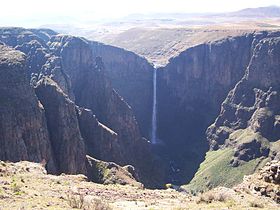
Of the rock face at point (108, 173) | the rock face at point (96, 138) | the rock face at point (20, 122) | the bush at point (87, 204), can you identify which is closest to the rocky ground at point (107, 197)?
the bush at point (87, 204)

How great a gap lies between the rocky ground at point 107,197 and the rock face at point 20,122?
7169cm

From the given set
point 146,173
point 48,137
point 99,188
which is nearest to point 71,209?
point 99,188

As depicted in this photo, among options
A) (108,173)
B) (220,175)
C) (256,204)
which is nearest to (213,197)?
(256,204)

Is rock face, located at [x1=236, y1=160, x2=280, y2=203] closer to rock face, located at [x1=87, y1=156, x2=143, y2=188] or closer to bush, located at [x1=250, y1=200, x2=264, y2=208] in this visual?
bush, located at [x1=250, y1=200, x2=264, y2=208]

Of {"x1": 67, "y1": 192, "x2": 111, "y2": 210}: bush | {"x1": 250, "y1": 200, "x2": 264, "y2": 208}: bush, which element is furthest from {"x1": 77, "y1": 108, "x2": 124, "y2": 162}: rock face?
{"x1": 250, "y1": 200, "x2": 264, "y2": 208}: bush

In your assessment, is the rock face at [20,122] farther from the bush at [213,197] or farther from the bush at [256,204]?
the bush at [256,204]

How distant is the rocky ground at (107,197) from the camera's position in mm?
38781

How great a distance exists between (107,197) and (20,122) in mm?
86747

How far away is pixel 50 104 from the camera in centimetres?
14812

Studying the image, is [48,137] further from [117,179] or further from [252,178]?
[252,178]

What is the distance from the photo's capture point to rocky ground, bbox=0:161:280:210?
3878 centimetres

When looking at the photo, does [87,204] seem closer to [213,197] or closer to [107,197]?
[107,197]

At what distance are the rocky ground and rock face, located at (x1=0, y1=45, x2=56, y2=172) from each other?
71688 mm

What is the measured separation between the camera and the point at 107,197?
45.9m
